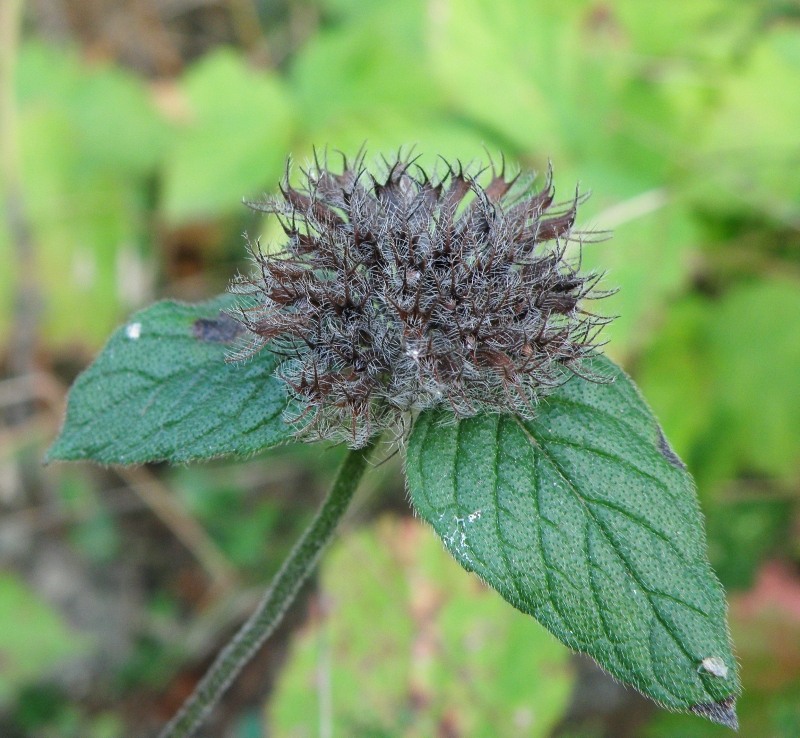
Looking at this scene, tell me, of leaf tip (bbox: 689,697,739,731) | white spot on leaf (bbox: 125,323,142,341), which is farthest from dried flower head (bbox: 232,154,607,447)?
leaf tip (bbox: 689,697,739,731)

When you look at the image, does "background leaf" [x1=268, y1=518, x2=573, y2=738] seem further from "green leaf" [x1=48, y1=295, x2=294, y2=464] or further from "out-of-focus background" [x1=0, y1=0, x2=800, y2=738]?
"green leaf" [x1=48, y1=295, x2=294, y2=464]

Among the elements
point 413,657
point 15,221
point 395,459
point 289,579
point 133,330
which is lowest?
point 289,579

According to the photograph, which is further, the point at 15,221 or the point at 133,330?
the point at 15,221

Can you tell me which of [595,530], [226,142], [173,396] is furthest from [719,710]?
[226,142]

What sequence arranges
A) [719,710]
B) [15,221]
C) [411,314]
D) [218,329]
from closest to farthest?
1. [719,710]
2. [411,314]
3. [218,329]
4. [15,221]

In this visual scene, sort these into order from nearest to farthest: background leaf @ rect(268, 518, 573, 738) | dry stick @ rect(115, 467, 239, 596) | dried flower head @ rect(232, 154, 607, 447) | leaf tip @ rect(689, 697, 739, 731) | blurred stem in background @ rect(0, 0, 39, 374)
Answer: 1. leaf tip @ rect(689, 697, 739, 731)
2. dried flower head @ rect(232, 154, 607, 447)
3. background leaf @ rect(268, 518, 573, 738)
4. dry stick @ rect(115, 467, 239, 596)
5. blurred stem in background @ rect(0, 0, 39, 374)

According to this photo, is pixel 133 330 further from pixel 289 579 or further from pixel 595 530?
pixel 595 530

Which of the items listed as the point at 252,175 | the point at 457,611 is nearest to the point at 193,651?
the point at 457,611
